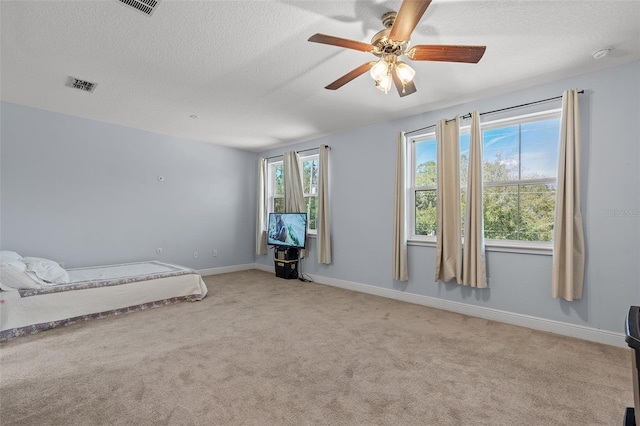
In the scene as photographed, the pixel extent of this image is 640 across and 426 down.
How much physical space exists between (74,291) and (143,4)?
2.91m

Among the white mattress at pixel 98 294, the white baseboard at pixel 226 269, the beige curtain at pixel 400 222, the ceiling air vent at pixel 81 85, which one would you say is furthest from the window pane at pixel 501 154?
the white baseboard at pixel 226 269

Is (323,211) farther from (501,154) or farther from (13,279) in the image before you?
(13,279)

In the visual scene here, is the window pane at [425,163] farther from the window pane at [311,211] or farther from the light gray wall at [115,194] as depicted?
the light gray wall at [115,194]

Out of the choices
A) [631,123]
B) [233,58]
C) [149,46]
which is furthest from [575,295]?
[149,46]

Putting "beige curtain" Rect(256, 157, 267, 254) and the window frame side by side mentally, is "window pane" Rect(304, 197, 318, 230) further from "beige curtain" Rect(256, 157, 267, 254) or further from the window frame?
the window frame

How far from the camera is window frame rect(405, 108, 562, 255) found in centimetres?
310

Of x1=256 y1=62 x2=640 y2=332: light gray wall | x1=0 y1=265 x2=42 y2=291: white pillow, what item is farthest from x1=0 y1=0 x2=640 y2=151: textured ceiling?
x1=0 y1=265 x2=42 y2=291: white pillow

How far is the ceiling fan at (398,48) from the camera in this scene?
1.70 m

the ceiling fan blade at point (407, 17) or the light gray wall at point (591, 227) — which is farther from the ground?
the ceiling fan blade at point (407, 17)

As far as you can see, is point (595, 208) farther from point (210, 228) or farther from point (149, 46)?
point (210, 228)

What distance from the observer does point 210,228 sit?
582 centimetres

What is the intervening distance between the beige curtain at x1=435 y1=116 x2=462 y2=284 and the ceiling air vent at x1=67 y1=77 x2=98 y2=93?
4042 mm

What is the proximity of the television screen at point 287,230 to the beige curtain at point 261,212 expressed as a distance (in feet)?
1.60

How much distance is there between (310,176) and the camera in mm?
5566
